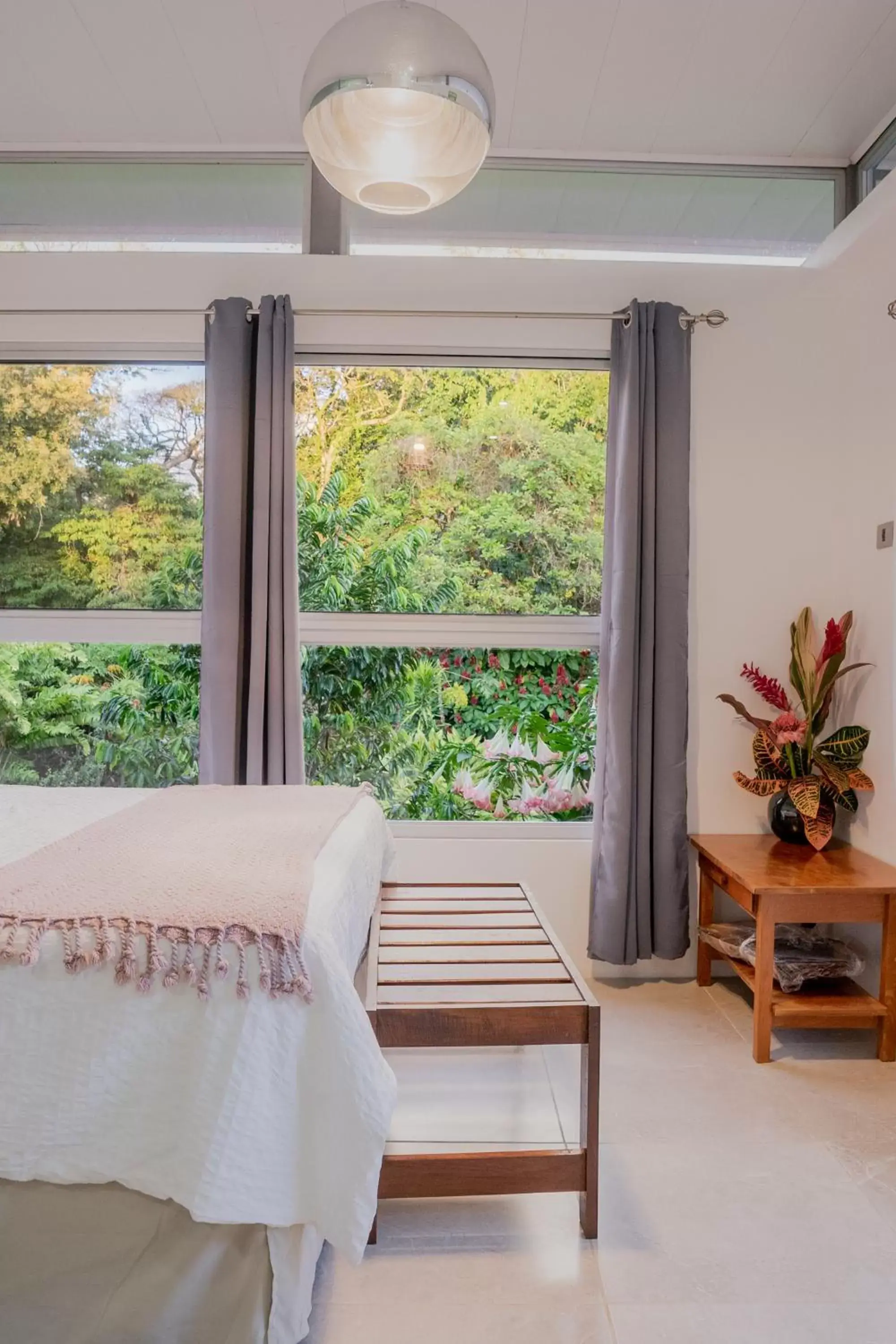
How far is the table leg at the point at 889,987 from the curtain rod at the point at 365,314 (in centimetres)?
196

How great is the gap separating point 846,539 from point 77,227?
2.90m

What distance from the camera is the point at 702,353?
10.4ft

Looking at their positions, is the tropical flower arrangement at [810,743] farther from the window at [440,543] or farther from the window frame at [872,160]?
the window frame at [872,160]

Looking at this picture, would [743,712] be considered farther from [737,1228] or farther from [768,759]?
[737,1228]

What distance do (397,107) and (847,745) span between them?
2.23 metres

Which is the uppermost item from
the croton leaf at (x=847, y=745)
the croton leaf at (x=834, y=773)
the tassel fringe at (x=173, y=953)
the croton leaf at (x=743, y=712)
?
the croton leaf at (x=743, y=712)

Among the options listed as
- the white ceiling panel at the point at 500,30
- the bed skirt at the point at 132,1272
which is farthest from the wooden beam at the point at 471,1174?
the white ceiling panel at the point at 500,30

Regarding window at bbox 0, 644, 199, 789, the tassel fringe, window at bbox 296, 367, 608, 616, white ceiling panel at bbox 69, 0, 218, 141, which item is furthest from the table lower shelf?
white ceiling panel at bbox 69, 0, 218, 141

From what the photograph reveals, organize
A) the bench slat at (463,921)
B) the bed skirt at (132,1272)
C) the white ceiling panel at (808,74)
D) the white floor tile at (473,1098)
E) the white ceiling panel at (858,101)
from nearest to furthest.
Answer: the bed skirt at (132,1272) < the white floor tile at (473,1098) < the bench slat at (463,921) < the white ceiling panel at (808,74) < the white ceiling panel at (858,101)

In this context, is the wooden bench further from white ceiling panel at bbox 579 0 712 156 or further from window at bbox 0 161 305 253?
window at bbox 0 161 305 253

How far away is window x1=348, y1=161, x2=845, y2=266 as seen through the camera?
3.22 metres

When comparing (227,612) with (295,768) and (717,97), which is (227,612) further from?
(717,97)

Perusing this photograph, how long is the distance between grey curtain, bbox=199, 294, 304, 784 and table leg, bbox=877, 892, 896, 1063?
1.79 metres

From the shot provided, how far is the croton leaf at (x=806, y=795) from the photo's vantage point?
2.79 metres
